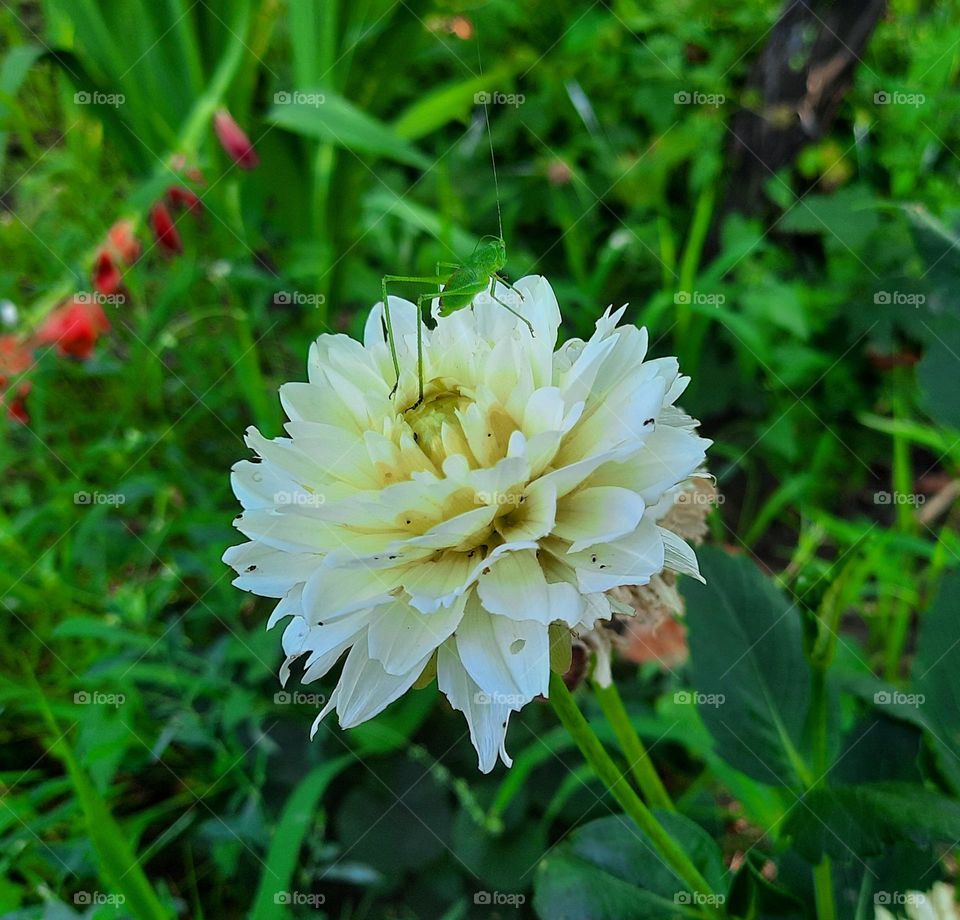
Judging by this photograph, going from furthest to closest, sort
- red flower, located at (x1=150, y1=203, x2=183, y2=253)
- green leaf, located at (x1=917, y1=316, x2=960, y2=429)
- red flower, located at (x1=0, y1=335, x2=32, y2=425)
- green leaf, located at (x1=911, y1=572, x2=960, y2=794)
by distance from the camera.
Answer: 1. red flower, located at (x1=150, y1=203, x2=183, y2=253)
2. red flower, located at (x1=0, y1=335, x2=32, y2=425)
3. green leaf, located at (x1=917, y1=316, x2=960, y2=429)
4. green leaf, located at (x1=911, y1=572, x2=960, y2=794)

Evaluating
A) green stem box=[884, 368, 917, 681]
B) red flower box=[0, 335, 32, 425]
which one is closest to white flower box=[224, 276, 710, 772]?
green stem box=[884, 368, 917, 681]

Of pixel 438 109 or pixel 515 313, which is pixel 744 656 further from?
pixel 438 109

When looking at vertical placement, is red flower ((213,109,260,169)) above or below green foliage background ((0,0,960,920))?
above

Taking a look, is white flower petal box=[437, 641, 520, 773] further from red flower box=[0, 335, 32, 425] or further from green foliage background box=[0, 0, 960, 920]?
red flower box=[0, 335, 32, 425]

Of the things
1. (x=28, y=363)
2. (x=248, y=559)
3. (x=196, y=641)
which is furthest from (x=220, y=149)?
(x=248, y=559)

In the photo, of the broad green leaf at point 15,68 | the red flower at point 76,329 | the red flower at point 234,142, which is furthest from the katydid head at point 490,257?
the broad green leaf at point 15,68

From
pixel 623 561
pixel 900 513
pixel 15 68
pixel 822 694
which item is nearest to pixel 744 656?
pixel 822 694
